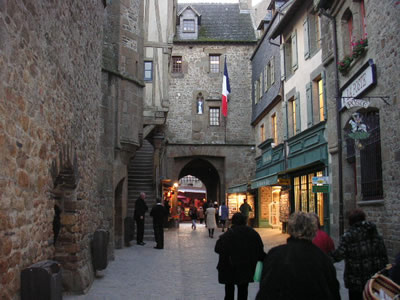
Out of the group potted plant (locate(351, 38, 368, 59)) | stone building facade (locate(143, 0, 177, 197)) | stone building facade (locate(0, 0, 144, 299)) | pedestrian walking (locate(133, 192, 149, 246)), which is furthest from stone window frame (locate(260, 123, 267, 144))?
potted plant (locate(351, 38, 368, 59))

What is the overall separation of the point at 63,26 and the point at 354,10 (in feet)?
25.8

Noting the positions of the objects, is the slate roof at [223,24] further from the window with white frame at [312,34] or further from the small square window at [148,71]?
the window with white frame at [312,34]

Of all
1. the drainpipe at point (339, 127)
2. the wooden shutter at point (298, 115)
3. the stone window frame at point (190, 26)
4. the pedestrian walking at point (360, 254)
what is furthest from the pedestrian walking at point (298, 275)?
the stone window frame at point (190, 26)

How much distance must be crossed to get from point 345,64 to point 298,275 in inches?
Answer: 389

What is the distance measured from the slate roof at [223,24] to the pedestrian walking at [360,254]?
24.7 metres

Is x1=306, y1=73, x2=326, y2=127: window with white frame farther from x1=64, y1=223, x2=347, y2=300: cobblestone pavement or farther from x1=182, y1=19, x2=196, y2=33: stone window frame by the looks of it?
x1=182, y1=19, x2=196, y2=33: stone window frame

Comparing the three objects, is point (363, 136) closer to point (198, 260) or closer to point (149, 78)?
point (198, 260)

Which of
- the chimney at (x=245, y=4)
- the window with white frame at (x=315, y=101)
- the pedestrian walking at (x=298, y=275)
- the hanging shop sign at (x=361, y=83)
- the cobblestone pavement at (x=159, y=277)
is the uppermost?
the chimney at (x=245, y=4)

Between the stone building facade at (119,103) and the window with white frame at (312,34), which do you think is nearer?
the stone building facade at (119,103)

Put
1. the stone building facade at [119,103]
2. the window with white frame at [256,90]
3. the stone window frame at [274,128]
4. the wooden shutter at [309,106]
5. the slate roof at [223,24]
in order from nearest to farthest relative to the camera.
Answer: the stone building facade at [119,103] < the wooden shutter at [309,106] < the stone window frame at [274,128] < the window with white frame at [256,90] < the slate roof at [223,24]

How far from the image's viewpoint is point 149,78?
770 inches

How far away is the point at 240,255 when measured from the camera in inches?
213

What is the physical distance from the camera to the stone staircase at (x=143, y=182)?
17944 millimetres

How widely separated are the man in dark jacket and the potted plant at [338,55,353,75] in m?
7.71
